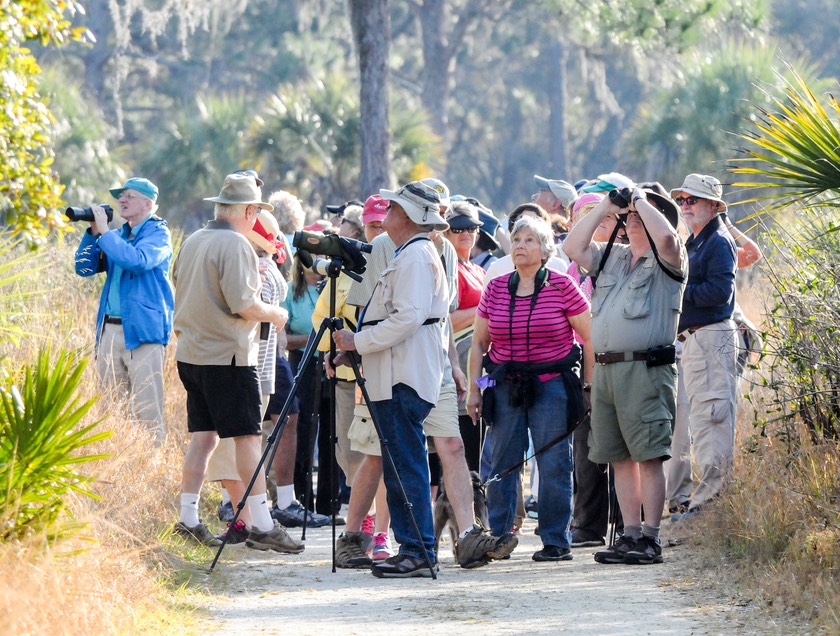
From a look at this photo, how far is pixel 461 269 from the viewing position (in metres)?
8.58

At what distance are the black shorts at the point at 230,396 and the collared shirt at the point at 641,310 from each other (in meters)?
1.86

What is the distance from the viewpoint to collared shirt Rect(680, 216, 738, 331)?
824cm

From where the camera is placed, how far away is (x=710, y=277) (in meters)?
8.28

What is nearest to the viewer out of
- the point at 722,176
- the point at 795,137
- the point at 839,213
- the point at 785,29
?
the point at 795,137

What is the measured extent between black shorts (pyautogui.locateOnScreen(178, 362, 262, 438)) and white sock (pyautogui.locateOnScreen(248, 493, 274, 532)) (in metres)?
0.38

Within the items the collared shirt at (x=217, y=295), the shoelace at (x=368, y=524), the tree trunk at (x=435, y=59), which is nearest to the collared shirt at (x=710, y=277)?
the shoelace at (x=368, y=524)

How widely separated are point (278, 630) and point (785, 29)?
1649 inches

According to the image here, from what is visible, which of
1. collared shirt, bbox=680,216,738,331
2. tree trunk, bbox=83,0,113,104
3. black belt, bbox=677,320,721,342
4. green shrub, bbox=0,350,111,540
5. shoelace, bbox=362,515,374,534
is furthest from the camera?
tree trunk, bbox=83,0,113,104

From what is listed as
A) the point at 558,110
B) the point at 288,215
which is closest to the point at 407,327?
the point at 288,215

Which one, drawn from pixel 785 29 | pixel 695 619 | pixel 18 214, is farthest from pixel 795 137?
pixel 785 29

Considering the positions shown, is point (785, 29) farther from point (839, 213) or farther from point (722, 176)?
point (839, 213)

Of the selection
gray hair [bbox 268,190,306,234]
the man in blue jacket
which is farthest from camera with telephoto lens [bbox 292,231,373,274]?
gray hair [bbox 268,190,306,234]

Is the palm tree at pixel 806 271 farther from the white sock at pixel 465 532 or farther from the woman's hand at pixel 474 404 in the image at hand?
the white sock at pixel 465 532

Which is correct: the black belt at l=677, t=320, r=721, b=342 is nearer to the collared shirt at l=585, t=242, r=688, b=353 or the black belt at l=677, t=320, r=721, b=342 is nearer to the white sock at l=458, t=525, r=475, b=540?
the collared shirt at l=585, t=242, r=688, b=353
